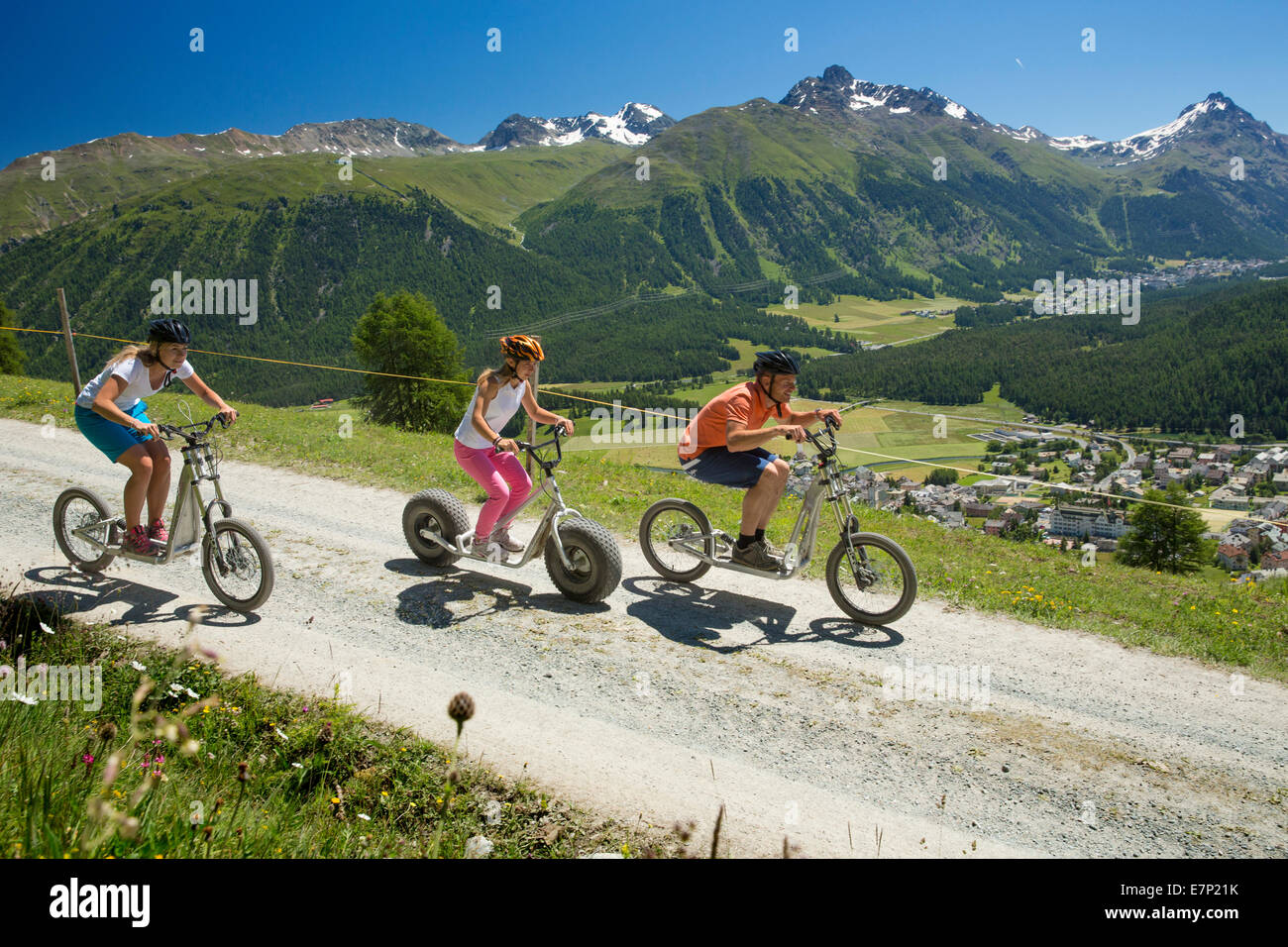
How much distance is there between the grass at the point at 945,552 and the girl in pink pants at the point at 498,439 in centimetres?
320

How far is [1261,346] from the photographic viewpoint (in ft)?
391

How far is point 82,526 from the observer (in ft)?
27.3

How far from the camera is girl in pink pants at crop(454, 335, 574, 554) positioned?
7969 millimetres

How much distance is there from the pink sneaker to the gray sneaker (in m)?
6.84

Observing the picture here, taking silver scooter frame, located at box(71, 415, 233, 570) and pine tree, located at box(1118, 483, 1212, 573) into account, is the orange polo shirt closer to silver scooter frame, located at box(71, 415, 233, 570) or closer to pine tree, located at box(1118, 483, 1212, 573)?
silver scooter frame, located at box(71, 415, 233, 570)

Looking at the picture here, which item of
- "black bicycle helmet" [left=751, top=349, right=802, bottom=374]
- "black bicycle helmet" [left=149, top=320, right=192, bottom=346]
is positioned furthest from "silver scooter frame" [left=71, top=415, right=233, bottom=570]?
"black bicycle helmet" [left=751, top=349, right=802, bottom=374]

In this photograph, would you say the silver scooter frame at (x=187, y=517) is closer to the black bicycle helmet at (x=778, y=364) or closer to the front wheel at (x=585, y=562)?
the front wheel at (x=585, y=562)

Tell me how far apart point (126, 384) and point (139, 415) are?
74cm

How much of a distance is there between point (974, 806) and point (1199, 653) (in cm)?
460

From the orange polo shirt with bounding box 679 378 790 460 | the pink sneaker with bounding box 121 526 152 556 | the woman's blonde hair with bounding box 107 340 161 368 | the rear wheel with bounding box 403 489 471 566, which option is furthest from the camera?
the rear wheel with bounding box 403 489 471 566

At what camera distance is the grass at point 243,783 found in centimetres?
320

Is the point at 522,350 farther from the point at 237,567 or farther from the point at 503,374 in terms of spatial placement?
the point at 237,567

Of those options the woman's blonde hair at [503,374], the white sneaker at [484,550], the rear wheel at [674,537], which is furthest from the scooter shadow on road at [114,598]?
the rear wheel at [674,537]
